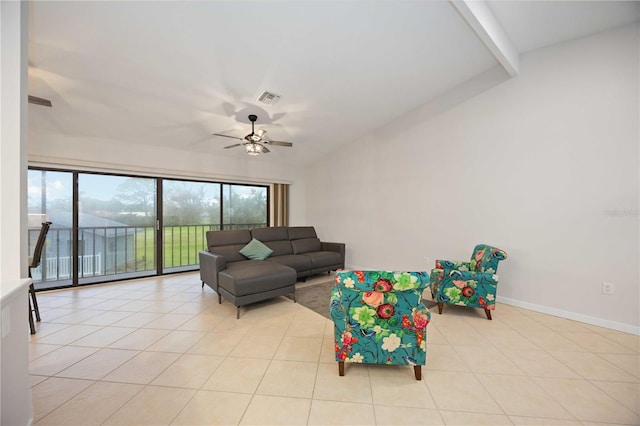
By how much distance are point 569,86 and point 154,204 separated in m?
6.82

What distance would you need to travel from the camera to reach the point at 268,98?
348cm

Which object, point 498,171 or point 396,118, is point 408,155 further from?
point 498,171

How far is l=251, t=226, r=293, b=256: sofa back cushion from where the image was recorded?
4.64m

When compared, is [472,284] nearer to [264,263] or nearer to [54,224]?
[264,263]

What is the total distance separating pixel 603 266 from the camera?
279 centimetres

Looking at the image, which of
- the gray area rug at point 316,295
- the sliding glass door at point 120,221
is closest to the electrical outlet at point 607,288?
the gray area rug at point 316,295

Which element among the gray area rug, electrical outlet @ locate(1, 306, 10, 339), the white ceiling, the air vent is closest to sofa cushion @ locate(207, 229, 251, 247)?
the gray area rug

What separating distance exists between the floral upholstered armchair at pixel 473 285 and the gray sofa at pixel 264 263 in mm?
1918

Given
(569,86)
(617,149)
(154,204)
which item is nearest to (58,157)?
(154,204)

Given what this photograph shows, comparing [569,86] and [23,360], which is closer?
[23,360]

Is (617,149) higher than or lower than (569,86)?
lower

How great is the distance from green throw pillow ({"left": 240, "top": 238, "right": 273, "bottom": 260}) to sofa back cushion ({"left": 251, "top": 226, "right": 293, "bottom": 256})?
246mm

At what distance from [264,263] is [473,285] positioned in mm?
2760

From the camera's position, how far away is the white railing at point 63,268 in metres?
4.06
